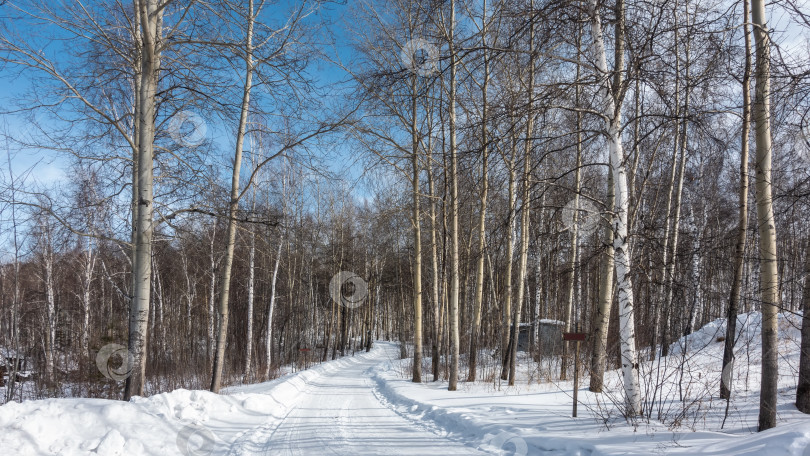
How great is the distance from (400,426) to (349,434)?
959 mm

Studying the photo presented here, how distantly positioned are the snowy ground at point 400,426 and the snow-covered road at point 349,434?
0.6 inches

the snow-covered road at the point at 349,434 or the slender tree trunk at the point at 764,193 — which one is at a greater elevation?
the slender tree trunk at the point at 764,193

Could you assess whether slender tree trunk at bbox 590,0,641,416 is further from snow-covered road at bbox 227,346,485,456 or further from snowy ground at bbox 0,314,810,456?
snow-covered road at bbox 227,346,485,456

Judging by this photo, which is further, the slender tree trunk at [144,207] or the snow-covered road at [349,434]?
the slender tree trunk at [144,207]

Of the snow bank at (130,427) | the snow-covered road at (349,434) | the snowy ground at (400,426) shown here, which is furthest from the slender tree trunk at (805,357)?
the snow bank at (130,427)

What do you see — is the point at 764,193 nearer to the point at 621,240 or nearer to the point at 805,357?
the point at 621,240

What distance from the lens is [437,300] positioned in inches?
536

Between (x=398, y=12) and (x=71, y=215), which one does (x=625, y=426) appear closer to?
(x=71, y=215)

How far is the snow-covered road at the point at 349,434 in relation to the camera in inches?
223

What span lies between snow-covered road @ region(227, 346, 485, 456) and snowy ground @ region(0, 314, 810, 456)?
0.02 meters

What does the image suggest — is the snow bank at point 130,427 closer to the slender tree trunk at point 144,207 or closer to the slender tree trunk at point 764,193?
the slender tree trunk at point 144,207

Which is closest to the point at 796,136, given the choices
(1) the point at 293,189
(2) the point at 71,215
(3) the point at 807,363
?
(3) the point at 807,363

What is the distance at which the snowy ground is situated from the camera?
4590 millimetres

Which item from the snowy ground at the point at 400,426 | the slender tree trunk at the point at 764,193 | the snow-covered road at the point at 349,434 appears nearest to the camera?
the snowy ground at the point at 400,426
